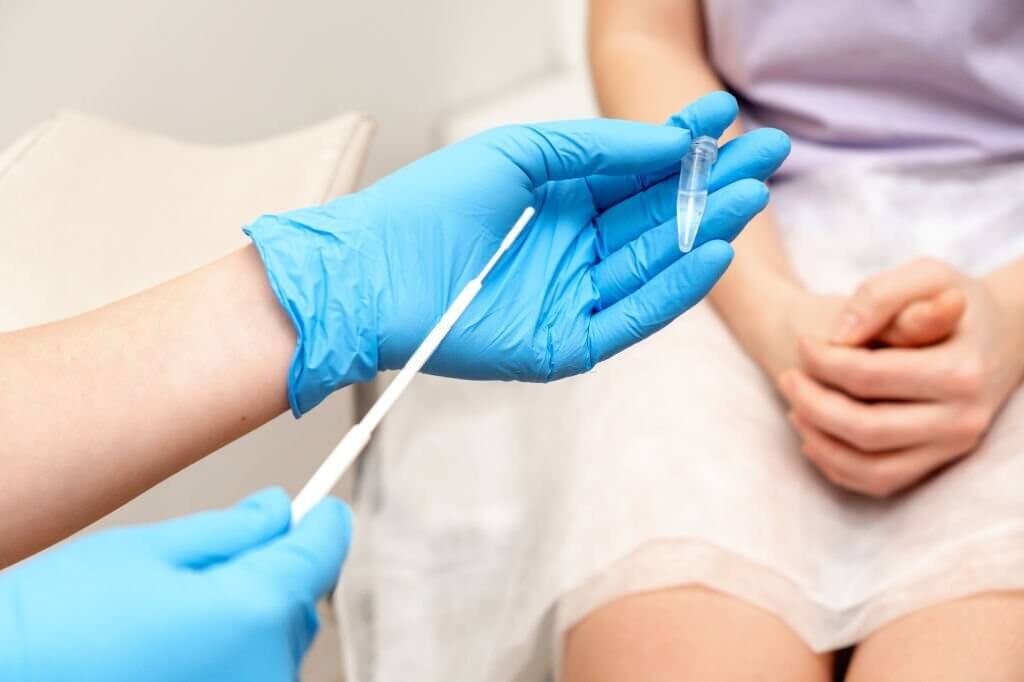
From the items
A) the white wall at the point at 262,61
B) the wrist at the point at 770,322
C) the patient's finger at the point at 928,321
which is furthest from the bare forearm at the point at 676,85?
the white wall at the point at 262,61

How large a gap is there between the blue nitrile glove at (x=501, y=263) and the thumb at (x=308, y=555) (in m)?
0.16

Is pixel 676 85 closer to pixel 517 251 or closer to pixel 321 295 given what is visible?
pixel 517 251

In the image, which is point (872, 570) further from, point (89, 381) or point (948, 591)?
point (89, 381)

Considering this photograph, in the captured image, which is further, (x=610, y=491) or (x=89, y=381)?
(x=610, y=491)

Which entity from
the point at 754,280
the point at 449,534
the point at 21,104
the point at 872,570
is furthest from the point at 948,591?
the point at 21,104

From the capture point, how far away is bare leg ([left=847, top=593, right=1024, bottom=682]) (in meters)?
0.54

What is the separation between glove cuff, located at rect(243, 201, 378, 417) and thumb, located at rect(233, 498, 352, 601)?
0.15 metres

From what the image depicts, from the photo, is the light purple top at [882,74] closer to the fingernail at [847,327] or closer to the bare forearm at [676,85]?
the bare forearm at [676,85]

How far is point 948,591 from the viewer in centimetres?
58

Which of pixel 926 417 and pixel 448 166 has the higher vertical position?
pixel 448 166

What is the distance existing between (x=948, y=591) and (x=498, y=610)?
348 millimetres

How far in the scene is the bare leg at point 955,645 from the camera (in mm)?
539

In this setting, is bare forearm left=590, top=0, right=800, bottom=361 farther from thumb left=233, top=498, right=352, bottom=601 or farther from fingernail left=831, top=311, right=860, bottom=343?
thumb left=233, top=498, right=352, bottom=601

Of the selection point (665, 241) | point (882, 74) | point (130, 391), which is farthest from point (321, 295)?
point (882, 74)
